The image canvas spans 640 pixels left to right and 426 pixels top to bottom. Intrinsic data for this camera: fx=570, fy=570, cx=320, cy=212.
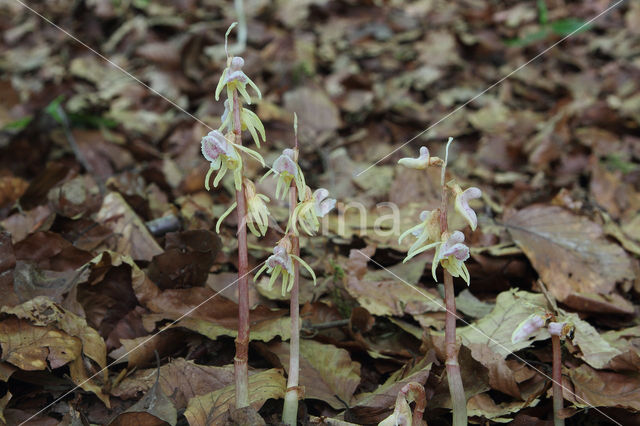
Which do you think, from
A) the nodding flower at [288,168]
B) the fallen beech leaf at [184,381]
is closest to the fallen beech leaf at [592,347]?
the nodding flower at [288,168]

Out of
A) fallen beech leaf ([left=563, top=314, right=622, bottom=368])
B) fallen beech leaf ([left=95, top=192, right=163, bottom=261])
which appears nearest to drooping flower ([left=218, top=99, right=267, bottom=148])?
fallen beech leaf ([left=95, top=192, right=163, bottom=261])

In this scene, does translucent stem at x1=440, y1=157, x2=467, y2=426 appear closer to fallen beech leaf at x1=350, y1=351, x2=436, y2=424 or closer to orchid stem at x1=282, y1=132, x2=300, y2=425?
fallen beech leaf at x1=350, y1=351, x2=436, y2=424

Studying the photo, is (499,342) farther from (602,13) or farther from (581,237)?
(602,13)

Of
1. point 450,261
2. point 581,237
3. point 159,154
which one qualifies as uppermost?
point 450,261

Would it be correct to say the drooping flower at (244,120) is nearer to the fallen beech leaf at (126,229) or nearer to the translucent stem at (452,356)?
the translucent stem at (452,356)

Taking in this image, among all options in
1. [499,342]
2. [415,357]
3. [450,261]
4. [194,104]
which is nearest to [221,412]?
[415,357]

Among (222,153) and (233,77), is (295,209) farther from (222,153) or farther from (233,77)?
(233,77)
